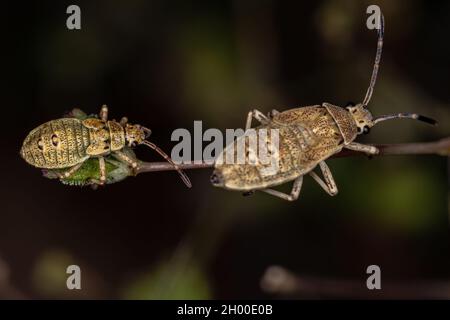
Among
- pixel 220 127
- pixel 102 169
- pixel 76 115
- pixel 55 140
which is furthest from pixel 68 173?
pixel 220 127

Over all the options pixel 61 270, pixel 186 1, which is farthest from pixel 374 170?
pixel 61 270

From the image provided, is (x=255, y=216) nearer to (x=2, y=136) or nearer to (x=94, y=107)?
(x=94, y=107)

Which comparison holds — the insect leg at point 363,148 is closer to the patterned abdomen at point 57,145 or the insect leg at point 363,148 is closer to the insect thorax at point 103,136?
the insect thorax at point 103,136

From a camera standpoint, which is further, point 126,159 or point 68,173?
point 126,159

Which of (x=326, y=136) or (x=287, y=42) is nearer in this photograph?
(x=326, y=136)

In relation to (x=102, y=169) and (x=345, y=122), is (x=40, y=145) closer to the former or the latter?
(x=102, y=169)

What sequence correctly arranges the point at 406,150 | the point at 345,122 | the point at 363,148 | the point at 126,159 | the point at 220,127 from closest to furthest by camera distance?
1. the point at 406,150
2. the point at 126,159
3. the point at 363,148
4. the point at 345,122
5. the point at 220,127

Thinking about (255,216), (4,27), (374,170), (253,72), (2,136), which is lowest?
(255,216)

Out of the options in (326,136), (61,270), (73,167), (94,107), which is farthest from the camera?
(94,107)
